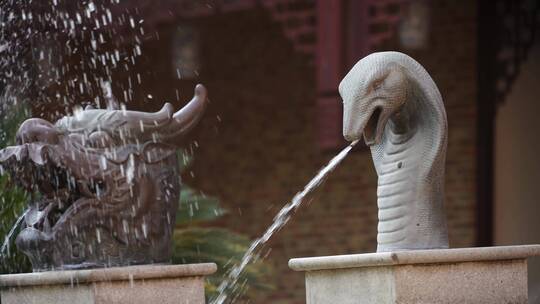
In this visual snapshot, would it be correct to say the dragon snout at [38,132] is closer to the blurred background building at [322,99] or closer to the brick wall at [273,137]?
the blurred background building at [322,99]

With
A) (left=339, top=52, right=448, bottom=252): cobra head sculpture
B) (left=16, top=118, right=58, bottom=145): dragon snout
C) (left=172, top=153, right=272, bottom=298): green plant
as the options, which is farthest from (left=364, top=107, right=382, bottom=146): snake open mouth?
(left=172, top=153, right=272, bottom=298): green plant

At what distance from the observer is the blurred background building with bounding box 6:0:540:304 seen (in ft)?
36.2

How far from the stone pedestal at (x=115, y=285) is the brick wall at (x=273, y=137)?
6827 millimetres

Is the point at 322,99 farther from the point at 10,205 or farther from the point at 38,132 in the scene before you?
the point at 38,132

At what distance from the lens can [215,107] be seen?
1280 cm

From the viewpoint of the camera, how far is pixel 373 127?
482cm

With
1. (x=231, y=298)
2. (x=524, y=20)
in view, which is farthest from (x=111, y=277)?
(x=524, y=20)

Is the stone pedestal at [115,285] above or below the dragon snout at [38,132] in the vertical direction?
below

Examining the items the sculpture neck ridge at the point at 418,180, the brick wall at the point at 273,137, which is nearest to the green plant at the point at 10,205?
the sculpture neck ridge at the point at 418,180

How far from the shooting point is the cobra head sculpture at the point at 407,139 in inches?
184

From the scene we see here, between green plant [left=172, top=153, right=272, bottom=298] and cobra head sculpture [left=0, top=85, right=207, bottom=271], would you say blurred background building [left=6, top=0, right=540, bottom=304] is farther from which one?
cobra head sculpture [left=0, top=85, right=207, bottom=271]

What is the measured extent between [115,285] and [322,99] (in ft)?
19.4

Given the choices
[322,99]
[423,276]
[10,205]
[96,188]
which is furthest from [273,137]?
[423,276]

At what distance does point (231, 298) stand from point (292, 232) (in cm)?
388
